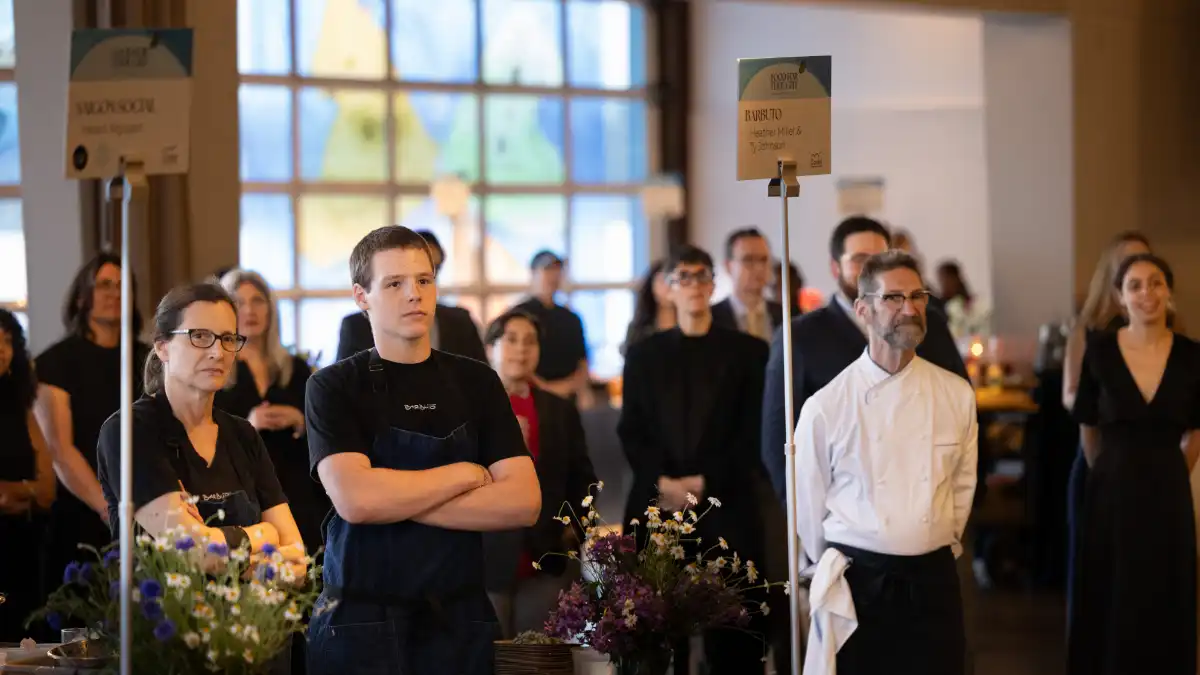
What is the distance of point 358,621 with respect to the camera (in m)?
2.93

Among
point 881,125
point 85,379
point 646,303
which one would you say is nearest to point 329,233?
point 646,303

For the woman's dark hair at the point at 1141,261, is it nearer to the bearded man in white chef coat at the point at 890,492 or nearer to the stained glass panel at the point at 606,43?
A: the bearded man in white chef coat at the point at 890,492

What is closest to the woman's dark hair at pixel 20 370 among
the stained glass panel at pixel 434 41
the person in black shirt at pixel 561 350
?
the person in black shirt at pixel 561 350

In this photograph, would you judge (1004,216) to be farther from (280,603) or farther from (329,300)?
(280,603)

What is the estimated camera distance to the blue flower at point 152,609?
2.69m

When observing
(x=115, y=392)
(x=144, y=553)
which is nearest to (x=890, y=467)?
(x=144, y=553)

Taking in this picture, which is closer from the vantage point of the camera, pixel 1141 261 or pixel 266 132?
pixel 1141 261

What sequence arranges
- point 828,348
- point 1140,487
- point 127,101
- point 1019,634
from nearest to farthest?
point 127,101 → point 828,348 → point 1140,487 → point 1019,634

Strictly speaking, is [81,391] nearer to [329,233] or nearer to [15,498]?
[15,498]

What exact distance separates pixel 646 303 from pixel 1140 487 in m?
3.17

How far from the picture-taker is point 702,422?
4789 millimetres

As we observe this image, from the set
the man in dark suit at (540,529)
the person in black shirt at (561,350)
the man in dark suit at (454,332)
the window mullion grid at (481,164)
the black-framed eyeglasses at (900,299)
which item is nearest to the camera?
the black-framed eyeglasses at (900,299)

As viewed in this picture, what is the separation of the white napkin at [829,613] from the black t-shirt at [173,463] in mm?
1284

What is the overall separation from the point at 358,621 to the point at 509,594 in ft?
6.02
